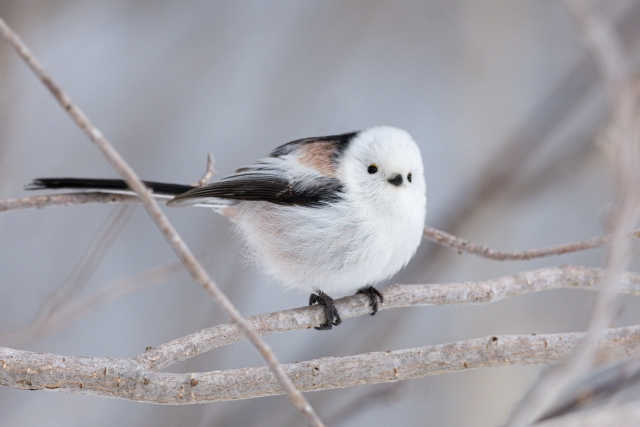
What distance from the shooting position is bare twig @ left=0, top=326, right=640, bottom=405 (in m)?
1.16

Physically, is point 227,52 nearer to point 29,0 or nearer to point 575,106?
point 29,0

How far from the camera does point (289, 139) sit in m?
2.78

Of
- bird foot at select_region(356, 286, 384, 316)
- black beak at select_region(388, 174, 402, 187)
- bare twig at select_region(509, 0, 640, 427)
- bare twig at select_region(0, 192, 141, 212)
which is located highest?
bare twig at select_region(0, 192, 141, 212)

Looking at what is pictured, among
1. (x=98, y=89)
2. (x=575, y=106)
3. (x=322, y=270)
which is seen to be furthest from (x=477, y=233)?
(x=98, y=89)

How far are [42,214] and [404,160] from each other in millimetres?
1829

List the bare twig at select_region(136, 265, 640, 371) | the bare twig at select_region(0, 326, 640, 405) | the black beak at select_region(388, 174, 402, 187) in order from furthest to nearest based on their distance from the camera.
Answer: the black beak at select_region(388, 174, 402, 187), the bare twig at select_region(136, 265, 640, 371), the bare twig at select_region(0, 326, 640, 405)

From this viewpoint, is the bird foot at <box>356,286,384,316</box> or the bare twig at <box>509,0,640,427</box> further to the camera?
the bird foot at <box>356,286,384,316</box>

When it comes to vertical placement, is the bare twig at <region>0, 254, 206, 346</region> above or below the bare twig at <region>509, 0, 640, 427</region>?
above

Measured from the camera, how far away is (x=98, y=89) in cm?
273

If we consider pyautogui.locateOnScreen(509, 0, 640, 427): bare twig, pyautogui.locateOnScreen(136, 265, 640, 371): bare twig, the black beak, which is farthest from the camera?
the black beak

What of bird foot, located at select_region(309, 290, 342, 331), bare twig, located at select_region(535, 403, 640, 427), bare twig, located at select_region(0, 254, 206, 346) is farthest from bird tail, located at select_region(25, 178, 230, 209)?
bare twig, located at select_region(535, 403, 640, 427)

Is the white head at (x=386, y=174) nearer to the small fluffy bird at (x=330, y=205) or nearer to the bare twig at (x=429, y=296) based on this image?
the small fluffy bird at (x=330, y=205)

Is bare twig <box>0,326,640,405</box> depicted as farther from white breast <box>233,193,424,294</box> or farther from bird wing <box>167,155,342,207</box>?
bird wing <box>167,155,342,207</box>

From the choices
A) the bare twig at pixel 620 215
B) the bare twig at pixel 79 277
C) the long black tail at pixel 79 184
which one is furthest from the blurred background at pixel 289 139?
the bare twig at pixel 620 215
